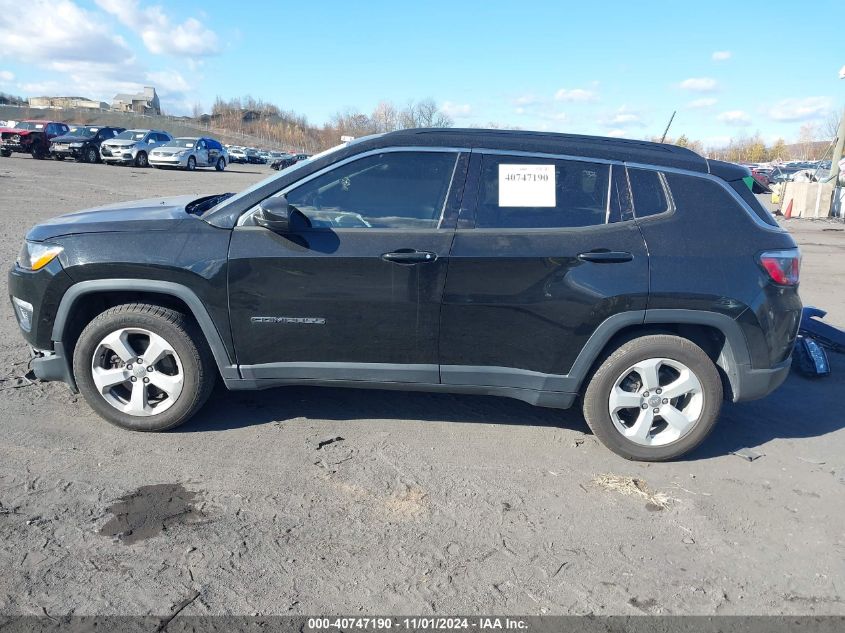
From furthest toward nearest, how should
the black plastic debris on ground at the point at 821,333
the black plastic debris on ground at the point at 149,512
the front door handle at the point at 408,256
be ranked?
the black plastic debris on ground at the point at 821,333 → the front door handle at the point at 408,256 → the black plastic debris on ground at the point at 149,512

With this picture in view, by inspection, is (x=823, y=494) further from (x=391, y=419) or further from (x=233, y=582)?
(x=233, y=582)

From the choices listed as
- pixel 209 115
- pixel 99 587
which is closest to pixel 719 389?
pixel 99 587

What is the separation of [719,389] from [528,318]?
1259 millimetres

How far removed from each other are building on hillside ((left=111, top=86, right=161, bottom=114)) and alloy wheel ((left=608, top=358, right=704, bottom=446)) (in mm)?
120688

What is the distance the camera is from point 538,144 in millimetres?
4133

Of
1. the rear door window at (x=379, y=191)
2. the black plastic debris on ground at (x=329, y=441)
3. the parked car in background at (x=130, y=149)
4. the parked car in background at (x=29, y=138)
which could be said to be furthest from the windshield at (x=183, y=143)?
the black plastic debris on ground at (x=329, y=441)

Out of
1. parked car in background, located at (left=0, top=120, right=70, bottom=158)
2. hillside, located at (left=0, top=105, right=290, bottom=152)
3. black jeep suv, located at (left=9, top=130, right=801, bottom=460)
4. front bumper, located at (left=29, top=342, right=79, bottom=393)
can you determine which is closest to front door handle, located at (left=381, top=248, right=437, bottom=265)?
black jeep suv, located at (left=9, top=130, right=801, bottom=460)

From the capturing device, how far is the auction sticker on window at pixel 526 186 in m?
4.06

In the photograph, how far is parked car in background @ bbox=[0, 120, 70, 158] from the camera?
1256 inches

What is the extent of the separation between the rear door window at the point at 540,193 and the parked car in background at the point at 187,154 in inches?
1196

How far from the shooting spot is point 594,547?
10.8 feet

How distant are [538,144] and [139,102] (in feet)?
421

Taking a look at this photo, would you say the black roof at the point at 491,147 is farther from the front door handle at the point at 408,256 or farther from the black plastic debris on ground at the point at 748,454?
the black plastic debris on ground at the point at 748,454

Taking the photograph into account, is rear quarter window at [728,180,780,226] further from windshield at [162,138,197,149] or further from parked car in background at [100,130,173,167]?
parked car in background at [100,130,173,167]
